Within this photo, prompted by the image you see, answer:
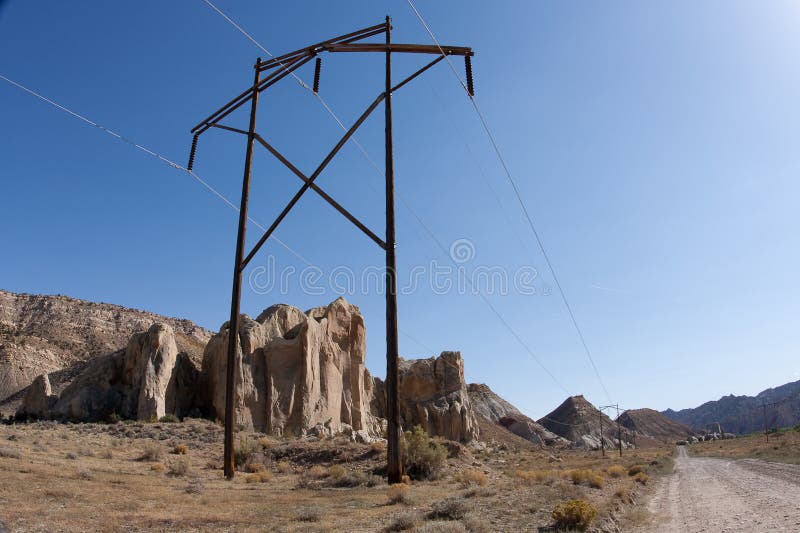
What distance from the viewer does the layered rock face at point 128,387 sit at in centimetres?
4294

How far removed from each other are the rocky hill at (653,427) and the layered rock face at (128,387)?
165389 mm

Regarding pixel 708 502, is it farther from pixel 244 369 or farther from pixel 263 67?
pixel 244 369

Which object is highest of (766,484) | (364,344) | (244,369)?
(364,344)

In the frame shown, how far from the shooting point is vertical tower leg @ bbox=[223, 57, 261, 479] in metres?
19.2

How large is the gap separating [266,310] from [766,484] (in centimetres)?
4440

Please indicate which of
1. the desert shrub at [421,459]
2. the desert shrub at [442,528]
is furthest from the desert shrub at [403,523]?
the desert shrub at [421,459]

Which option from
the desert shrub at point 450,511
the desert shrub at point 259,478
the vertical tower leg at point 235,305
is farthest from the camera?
the desert shrub at point 259,478

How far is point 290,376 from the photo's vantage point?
4650cm

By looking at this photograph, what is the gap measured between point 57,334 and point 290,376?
186 ft

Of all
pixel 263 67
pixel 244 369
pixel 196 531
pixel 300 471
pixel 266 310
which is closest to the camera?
pixel 196 531

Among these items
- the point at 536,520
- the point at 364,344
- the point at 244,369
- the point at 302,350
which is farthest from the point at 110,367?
the point at 536,520

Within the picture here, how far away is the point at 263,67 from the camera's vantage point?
69.5 feet

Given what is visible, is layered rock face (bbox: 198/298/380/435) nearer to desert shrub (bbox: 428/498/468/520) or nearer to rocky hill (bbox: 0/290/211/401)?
rocky hill (bbox: 0/290/211/401)

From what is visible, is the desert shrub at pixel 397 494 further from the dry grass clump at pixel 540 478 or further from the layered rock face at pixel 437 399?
the layered rock face at pixel 437 399
